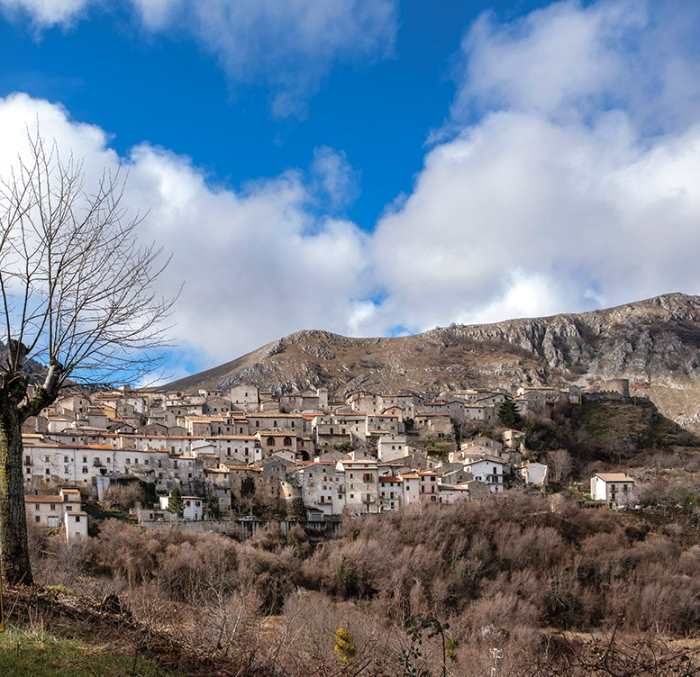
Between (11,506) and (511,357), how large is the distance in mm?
148617

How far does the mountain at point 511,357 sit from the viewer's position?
445 ft

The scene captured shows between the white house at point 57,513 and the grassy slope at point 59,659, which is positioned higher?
the grassy slope at point 59,659

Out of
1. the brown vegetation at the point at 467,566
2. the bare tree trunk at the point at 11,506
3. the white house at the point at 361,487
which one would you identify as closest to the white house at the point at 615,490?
the brown vegetation at the point at 467,566

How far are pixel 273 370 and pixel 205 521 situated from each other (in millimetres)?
90006

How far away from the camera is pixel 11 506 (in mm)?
9375

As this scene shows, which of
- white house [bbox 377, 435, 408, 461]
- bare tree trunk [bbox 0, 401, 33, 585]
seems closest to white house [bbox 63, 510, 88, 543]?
white house [bbox 377, 435, 408, 461]

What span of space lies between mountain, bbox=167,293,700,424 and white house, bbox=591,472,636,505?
212 ft

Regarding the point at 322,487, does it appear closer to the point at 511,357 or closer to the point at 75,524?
the point at 75,524

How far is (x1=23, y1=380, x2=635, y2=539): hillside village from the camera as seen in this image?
49062mm

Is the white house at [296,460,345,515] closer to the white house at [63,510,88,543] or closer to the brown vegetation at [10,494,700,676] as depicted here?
the brown vegetation at [10,494,700,676]

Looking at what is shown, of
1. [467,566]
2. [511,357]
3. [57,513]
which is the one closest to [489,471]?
[467,566]

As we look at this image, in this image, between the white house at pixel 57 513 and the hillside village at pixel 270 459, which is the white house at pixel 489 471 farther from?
the white house at pixel 57 513

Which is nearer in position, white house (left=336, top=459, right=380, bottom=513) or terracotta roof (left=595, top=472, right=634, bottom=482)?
white house (left=336, top=459, right=380, bottom=513)

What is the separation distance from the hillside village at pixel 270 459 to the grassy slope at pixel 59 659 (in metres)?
35.6
